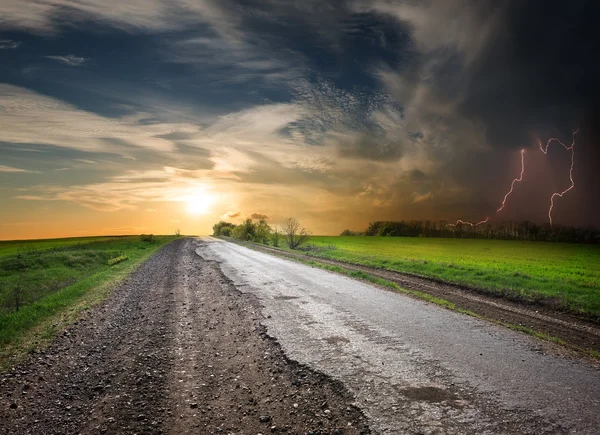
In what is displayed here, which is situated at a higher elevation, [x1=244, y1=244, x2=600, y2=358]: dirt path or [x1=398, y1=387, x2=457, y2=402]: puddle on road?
[x1=398, y1=387, x2=457, y2=402]: puddle on road

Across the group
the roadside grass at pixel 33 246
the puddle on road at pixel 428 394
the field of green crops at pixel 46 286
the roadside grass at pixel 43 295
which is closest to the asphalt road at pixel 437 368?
the puddle on road at pixel 428 394

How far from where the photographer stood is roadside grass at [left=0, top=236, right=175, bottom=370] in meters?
8.53

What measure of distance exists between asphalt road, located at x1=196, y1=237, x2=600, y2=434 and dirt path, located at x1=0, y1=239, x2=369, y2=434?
54cm

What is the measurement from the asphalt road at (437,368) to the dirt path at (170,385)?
544 millimetres

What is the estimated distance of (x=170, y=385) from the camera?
574 cm

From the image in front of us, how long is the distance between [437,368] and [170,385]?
462 cm

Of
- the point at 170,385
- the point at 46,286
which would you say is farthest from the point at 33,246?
the point at 170,385

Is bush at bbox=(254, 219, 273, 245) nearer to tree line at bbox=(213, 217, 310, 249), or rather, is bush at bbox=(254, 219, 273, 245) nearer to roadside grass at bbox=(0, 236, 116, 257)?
tree line at bbox=(213, 217, 310, 249)

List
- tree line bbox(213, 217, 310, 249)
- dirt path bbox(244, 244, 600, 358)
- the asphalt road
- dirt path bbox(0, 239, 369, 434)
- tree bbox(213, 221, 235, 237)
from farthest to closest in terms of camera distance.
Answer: tree bbox(213, 221, 235, 237)
tree line bbox(213, 217, 310, 249)
dirt path bbox(244, 244, 600, 358)
dirt path bbox(0, 239, 369, 434)
the asphalt road

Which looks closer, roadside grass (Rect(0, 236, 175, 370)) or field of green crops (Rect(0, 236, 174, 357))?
roadside grass (Rect(0, 236, 175, 370))

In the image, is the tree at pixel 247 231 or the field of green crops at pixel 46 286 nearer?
the field of green crops at pixel 46 286

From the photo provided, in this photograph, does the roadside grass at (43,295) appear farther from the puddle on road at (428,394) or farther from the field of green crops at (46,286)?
the puddle on road at (428,394)

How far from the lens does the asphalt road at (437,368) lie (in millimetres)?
4574

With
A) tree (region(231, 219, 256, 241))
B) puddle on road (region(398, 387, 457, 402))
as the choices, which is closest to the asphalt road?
puddle on road (region(398, 387, 457, 402))
